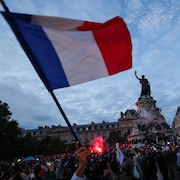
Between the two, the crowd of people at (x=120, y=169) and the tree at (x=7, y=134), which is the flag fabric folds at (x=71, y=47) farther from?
the tree at (x=7, y=134)

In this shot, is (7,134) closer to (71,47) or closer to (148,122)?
(148,122)

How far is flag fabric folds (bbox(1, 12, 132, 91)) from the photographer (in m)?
4.79

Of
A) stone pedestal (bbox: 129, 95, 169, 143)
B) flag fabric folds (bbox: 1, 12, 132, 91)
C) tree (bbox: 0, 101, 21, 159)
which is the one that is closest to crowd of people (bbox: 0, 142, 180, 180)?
flag fabric folds (bbox: 1, 12, 132, 91)

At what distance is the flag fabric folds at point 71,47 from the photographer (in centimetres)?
479

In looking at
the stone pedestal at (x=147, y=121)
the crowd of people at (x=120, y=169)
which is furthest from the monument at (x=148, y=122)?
the crowd of people at (x=120, y=169)

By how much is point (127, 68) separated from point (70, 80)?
1296 millimetres

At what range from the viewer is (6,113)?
46312 millimetres

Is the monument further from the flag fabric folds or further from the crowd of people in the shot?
the flag fabric folds

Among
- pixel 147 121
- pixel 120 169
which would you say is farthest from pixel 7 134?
pixel 120 169

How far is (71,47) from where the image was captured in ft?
17.1

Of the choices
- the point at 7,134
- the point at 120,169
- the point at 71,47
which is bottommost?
the point at 120,169

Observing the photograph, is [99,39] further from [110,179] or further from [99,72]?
[110,179]

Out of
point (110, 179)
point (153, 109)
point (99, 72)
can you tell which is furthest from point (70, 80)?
point (153, 109)

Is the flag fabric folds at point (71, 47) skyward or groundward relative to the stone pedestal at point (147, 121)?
groundward
